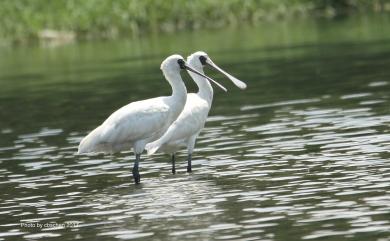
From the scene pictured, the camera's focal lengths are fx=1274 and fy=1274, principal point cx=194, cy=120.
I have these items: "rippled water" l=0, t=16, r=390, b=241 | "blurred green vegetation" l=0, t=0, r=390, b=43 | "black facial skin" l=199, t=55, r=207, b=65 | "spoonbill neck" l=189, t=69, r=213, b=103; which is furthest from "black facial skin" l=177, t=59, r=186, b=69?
"blurred green vegetation" l=0, t=0, r=390, b=43

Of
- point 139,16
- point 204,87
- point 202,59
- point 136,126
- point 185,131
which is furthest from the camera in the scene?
point 139,16

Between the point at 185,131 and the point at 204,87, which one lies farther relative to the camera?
the point at 204,87

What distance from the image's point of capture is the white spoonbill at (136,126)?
17641 millimetres

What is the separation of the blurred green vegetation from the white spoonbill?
3930cm

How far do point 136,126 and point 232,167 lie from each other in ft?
5.01

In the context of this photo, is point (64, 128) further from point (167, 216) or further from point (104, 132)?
point (167, 216)

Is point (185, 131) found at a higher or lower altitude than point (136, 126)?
lower

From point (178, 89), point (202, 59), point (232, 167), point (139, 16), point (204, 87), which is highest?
point (202, 59)

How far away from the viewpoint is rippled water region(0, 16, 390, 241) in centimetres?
1384

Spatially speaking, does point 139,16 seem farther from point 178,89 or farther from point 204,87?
point 178,89

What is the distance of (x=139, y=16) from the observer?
57875mm

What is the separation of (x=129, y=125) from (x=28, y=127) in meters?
8.88

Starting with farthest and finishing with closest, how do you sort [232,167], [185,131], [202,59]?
[202,59]
[185,131]
[232,167]

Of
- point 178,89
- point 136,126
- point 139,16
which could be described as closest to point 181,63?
point 178,89
